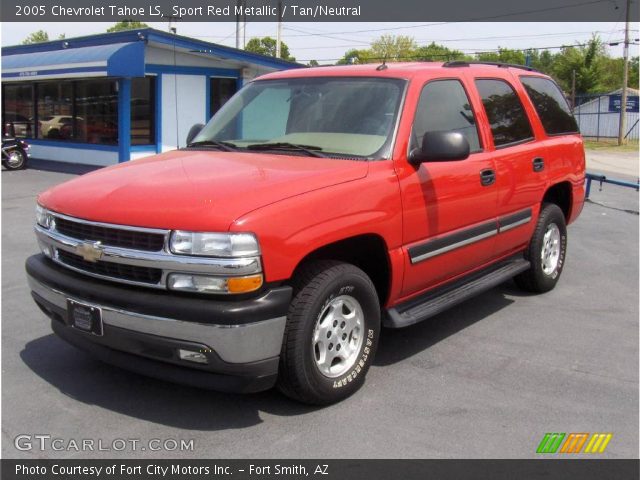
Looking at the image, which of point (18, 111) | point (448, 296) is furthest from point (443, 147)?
point (18, 111)

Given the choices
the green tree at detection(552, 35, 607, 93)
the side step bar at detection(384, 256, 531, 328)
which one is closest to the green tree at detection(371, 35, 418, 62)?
the green tree at detection(552, 35, 607, 93)

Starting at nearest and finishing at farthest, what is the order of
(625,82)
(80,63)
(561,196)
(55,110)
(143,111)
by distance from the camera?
(561,196)
(80,63)
(143,111)
(55,110)
(625,82)

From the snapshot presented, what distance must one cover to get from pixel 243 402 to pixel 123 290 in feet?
A: 3.29

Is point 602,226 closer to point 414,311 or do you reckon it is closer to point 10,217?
point 414,311

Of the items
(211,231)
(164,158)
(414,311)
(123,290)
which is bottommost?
(414,311)

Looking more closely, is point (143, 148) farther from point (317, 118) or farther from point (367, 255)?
point (367, 255)

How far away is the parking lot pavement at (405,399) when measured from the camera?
11.8ft

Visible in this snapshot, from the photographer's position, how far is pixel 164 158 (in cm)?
471

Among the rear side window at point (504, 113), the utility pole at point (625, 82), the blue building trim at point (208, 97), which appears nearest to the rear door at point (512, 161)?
the rear side window at point (504, 113)

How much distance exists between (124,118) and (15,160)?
3.17m

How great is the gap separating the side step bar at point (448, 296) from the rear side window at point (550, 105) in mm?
1399

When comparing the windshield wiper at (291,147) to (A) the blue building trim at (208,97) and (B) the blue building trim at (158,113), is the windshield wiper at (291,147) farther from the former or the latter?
(A) the blue building trim at (208,97)

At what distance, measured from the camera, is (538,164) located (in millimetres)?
5926

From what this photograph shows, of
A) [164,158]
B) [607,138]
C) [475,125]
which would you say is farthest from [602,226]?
[607,138]
